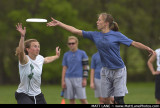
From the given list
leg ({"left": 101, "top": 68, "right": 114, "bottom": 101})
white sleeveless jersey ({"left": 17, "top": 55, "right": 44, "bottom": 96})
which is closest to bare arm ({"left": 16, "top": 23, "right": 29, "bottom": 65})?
white sleeveless jersey ({"left": 17, "top": 55, "right": 44, "bottom": 96})

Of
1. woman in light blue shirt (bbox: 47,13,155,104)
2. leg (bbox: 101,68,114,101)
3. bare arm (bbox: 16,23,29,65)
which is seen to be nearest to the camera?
bare arm (bbox: 16,23,29,65)

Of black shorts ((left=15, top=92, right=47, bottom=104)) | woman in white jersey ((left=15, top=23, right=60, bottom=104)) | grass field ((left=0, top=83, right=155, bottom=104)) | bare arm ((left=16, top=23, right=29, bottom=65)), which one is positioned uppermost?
bare arm ((left=16, top=23, right=29, bottom=65))

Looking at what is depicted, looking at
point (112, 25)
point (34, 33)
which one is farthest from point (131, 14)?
point (112, 25)

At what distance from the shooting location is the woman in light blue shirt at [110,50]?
8.19 m

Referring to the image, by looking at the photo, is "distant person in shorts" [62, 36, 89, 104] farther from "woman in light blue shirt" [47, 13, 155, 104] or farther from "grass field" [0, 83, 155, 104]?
"woman in light blue shirt" [47, 13, 155, 104]

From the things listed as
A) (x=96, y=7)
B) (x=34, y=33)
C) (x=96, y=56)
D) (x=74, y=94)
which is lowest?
(x=74, y=94)

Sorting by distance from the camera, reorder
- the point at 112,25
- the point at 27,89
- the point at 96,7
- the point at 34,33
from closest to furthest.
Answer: the point at 27,89 → the point at 112,25 → the point at 34,33 → the point at 96,7

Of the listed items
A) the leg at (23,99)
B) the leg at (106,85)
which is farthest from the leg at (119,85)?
the leg at (23,99)

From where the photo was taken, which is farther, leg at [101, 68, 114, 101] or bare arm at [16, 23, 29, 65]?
leg at [101, 68, 114, 101]

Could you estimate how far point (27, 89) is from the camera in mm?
7914

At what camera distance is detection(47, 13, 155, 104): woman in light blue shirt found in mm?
8188

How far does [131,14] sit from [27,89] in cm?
3227

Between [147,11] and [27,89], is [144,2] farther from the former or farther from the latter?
Result: [27,89]

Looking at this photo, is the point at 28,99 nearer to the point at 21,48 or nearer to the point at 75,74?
the point at 21,48
